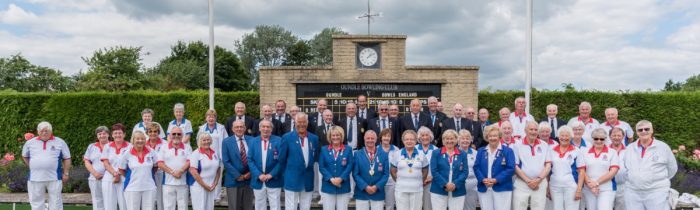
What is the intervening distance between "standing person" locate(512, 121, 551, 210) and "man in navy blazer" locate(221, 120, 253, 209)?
10.8 feet

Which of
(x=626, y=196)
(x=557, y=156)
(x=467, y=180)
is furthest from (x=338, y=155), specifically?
(x=626, y=196)

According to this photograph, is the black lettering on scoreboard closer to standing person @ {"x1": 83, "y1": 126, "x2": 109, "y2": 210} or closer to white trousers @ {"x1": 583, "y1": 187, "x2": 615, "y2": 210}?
standing person @ {"x1": 83, "y1": 126, "x2": 109, "y2": 210}

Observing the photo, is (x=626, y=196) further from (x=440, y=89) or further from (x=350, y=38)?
(x=350, y=38)

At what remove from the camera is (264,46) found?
40.6 meters

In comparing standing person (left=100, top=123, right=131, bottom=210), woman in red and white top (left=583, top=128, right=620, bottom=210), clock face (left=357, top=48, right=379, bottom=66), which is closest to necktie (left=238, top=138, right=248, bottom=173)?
standing person (left=100, top=123, right=131, bottom=210)

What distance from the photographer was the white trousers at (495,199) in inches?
225

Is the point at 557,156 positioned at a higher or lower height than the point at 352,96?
lower

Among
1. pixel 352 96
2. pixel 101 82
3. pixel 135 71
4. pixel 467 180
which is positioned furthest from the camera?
pixel 135 71

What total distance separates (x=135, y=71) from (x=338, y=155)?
98.3ft

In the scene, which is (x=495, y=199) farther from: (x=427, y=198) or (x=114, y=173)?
(x=114, y=173)

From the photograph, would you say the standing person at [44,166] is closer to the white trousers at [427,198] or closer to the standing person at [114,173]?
the standing person at [114,173]

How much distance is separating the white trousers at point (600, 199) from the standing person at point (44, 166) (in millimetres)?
6848

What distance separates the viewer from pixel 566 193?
5637 millimetres

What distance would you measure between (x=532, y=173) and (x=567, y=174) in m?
0.39
